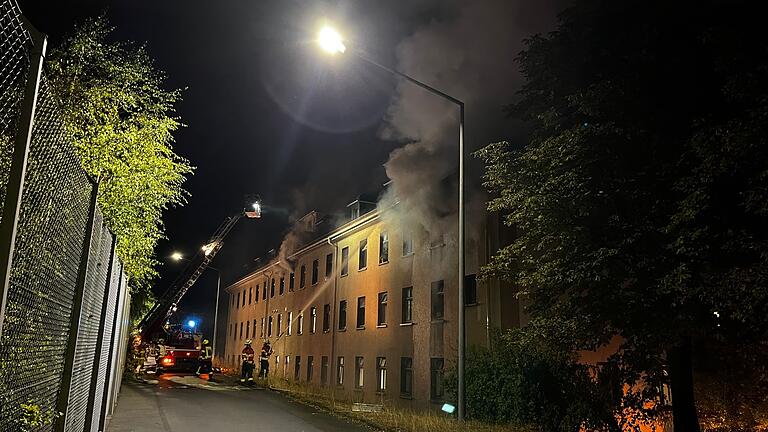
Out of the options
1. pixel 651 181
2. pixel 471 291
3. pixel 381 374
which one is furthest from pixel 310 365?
pixel 651 181

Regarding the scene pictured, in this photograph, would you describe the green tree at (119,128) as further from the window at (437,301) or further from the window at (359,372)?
the window at (359,372)

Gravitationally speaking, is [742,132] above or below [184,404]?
above

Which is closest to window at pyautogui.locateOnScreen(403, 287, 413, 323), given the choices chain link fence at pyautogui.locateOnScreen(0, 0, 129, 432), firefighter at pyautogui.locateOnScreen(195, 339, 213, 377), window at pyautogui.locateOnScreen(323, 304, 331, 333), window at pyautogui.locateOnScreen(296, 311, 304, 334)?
window at pyautogui.locateOnScreen(323, 304, 331, 333)

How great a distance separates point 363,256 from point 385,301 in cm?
323

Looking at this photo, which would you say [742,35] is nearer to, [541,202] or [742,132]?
[742,132]

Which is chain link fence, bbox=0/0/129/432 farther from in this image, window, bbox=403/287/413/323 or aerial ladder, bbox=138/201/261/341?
aerial ladder, bbox=138/201/261/341

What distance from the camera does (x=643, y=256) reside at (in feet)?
31.6

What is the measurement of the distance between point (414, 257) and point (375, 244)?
3868 millimetres

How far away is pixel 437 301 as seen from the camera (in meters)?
20.9

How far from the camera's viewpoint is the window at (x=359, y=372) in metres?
25.5

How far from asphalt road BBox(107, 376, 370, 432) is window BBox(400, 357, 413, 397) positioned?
4.67 meters

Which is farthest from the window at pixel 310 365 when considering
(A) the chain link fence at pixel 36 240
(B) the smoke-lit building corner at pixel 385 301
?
(A) the chain link fence at pixel 36 240

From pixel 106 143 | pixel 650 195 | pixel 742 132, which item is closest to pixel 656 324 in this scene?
pixel 650 195

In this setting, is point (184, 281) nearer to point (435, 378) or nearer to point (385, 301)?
point (385, 301)
